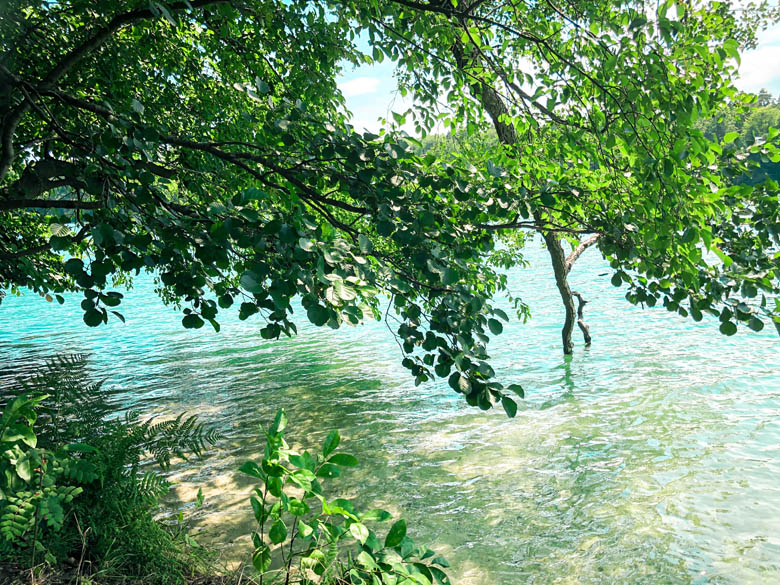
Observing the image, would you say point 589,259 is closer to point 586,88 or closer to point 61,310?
point 61,310

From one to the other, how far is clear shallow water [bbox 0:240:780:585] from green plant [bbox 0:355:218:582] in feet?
4.67

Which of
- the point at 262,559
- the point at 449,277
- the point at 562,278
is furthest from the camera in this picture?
the point at 562,278

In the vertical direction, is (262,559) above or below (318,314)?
below

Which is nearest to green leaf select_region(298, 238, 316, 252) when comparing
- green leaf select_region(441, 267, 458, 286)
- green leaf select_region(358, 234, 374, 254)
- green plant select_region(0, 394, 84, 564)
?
green leaf select_region(358, 234, 374, 254)

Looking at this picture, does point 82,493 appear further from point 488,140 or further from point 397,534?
point 488,140

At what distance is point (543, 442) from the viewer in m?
7.80

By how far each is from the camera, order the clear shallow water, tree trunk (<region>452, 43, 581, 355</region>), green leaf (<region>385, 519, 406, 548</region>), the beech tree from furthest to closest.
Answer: tree trunk (<region>452, 43, 581, 355</region>)
the clear shallow water
the beech tree
green leaf (<region>385, 519, 406, 548</region>)

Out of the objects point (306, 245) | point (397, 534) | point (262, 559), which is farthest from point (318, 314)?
point (262, 559)

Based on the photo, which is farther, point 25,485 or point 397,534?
point 25,485

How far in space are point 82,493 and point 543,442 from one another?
18.6 ft

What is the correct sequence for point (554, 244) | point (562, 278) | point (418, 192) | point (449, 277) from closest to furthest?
1. point (449, 277)
2. point (418, 192)
3. point (554, 244)
4. point (562, 278)

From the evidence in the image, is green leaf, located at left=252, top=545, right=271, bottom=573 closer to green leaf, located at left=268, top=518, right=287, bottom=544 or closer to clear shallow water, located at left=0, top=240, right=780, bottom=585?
green leaf, located at left=268, top=518, right=287, bottom=544

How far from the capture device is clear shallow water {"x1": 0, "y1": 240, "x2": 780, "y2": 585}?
207 inches

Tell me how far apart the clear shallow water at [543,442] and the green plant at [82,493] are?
1.42 m
